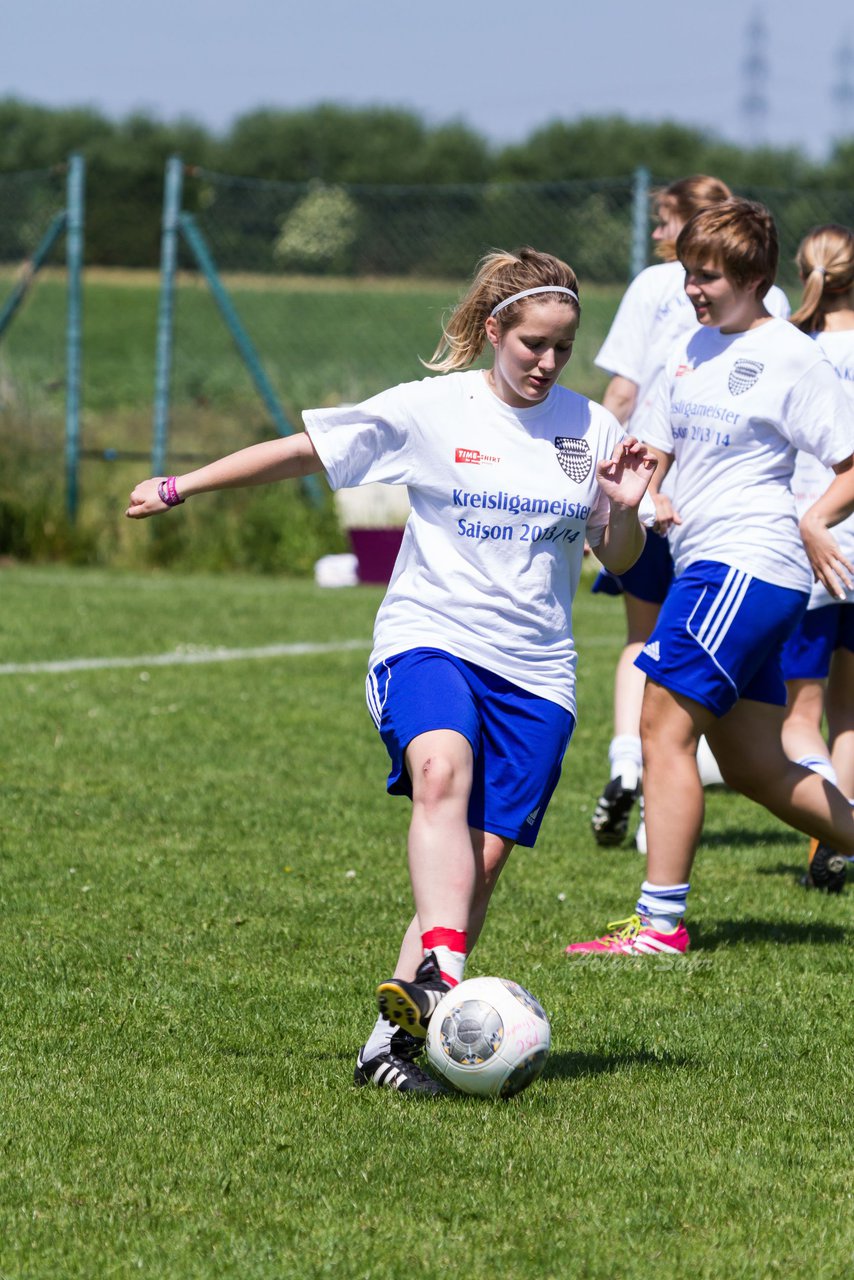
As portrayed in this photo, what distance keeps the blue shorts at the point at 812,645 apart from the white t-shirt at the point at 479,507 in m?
2.36

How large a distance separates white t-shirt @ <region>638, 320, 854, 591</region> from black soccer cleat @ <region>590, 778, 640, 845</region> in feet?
4.77

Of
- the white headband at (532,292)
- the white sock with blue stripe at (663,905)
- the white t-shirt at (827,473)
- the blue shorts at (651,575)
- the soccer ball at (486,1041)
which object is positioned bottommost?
the white sock with blue stripe at (663,905)

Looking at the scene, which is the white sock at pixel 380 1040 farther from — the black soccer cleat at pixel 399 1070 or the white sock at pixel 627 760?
the white sock at pixel 627 760

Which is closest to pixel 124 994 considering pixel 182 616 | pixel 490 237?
pixel 182 616

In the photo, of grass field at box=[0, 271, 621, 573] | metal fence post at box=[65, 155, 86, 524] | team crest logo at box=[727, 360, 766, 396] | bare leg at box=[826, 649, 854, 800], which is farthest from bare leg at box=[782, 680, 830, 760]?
metal fence post at box=[65, 155, 86, 524]

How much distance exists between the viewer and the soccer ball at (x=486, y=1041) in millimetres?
3666

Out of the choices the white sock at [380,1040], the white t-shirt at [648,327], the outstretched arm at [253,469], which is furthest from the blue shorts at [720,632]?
the white t-shirt at [648,327]

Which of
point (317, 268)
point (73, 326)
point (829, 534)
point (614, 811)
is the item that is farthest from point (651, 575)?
point (317, 268)

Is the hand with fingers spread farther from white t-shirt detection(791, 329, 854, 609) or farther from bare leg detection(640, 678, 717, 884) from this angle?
white t-shirt detection(791, 329, 854, 609)

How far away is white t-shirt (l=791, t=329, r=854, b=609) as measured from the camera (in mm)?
5992

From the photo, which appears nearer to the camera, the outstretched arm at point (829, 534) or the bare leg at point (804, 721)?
the outstretched arm at point (829, 534)

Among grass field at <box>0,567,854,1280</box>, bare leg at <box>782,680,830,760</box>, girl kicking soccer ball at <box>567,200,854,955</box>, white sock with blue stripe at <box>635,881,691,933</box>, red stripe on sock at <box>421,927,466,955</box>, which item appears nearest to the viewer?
grass field at <box>0,567,854,1280</box>

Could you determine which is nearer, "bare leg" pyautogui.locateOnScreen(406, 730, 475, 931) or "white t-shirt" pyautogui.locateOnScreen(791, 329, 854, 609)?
"bare leg" pyautogui.locateOnScreen(406, 730, 475, 931)

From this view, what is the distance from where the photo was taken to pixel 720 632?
4996 mm
